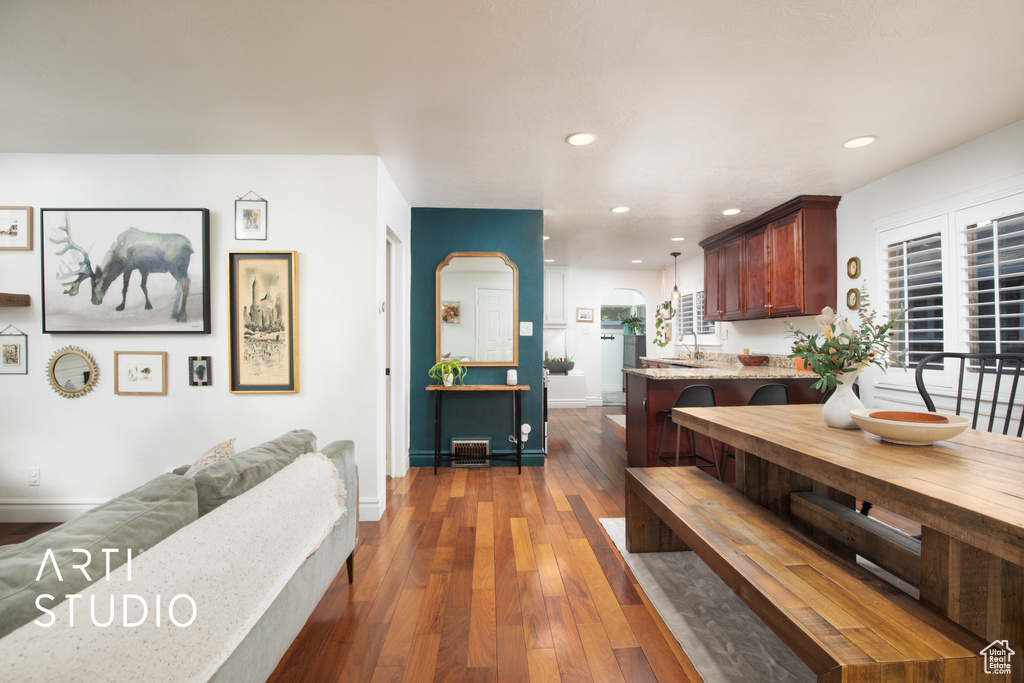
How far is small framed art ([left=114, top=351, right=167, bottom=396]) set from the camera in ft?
9.65

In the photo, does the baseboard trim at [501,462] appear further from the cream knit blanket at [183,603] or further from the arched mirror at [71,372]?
the cream knit blanket at [183,603]

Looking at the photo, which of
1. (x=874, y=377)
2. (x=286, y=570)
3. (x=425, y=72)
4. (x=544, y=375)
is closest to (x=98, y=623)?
(x=286, y=570)

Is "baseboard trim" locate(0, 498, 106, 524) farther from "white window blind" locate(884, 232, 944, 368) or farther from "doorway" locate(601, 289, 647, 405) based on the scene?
"doorway" locate(601, 289, 647, 405)

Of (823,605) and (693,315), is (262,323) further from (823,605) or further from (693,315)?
(693,315)

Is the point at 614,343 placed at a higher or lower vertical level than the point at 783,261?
lower

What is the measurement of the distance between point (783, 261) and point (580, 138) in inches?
103

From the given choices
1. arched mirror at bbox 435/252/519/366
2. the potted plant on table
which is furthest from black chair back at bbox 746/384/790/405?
arched mirror at bbox 435/252/519/366

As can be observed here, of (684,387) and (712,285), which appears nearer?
(684,387)

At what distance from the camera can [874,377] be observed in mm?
3549

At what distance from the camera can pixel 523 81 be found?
Answer: 2086 mm

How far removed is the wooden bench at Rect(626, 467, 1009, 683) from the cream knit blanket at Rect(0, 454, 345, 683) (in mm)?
1381

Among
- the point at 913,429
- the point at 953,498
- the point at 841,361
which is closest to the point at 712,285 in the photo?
the point at 841,361

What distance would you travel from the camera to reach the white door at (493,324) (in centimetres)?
426

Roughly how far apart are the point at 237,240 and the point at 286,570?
7.95 ft
